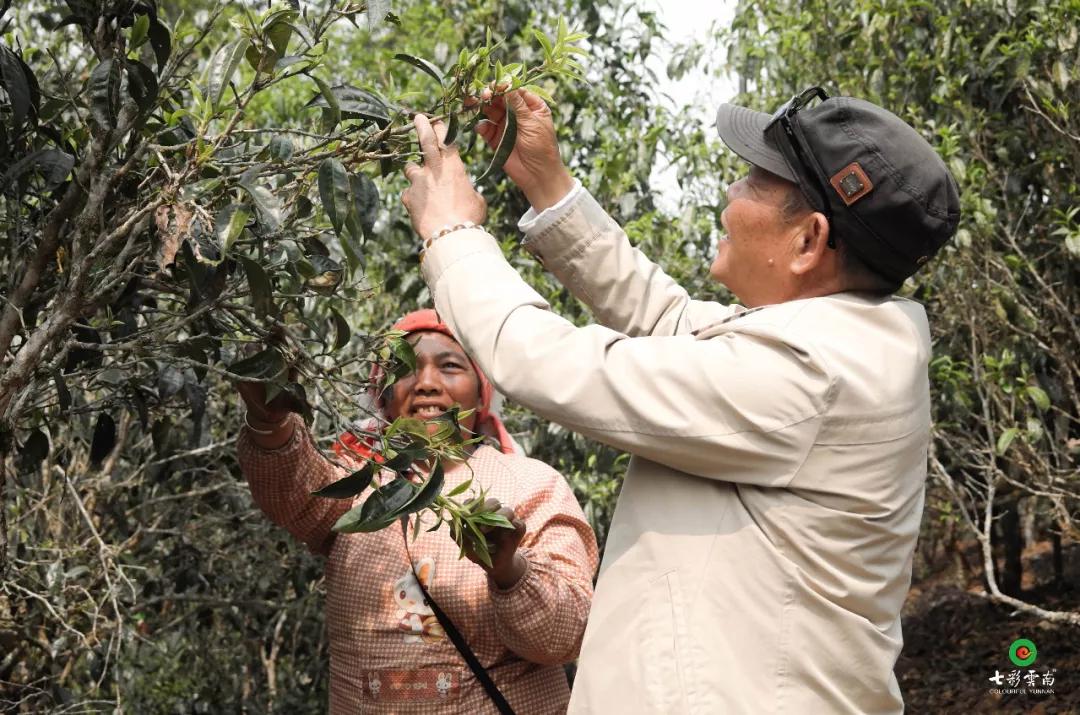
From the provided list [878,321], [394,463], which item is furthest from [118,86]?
[878,321]

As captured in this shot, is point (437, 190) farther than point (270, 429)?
No

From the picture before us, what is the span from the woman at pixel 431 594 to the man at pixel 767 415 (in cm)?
72

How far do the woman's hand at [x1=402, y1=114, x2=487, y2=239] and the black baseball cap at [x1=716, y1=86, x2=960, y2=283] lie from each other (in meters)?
0.42

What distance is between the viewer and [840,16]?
20.1 feet

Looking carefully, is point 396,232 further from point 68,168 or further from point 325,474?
point 68,168

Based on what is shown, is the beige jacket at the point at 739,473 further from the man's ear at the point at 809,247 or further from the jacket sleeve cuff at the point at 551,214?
the jacket sleeve cuff at the point at 551,214

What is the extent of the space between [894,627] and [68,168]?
1.43 meters

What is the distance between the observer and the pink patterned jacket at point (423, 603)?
268 cm

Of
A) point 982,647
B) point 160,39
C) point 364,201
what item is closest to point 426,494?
point 364,201

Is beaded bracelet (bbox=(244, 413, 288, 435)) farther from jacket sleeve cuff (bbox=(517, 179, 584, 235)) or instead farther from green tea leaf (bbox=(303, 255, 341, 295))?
jacket sleeve cuff (bbox=(517, 179, 584, 235))

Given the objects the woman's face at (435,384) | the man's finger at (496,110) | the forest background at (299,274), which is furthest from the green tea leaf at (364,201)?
the woman's face at (435,384)

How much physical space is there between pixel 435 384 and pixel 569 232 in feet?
3.19

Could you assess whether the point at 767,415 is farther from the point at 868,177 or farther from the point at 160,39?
the point at 160,39

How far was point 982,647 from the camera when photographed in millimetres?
7191
